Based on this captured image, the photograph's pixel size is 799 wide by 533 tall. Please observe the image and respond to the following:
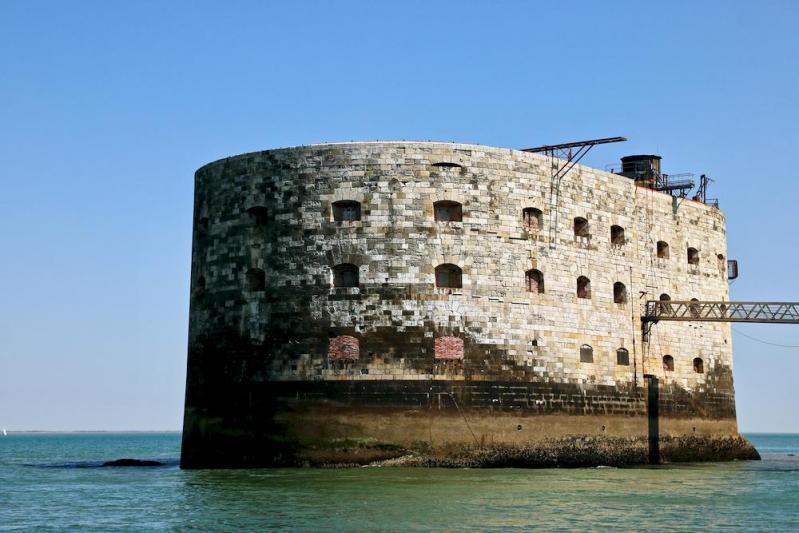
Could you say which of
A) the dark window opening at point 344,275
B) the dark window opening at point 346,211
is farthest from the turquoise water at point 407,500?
the dark window opening at point 346,211

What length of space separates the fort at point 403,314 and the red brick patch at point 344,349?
0.06m

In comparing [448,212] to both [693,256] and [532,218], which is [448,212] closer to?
[532,218]

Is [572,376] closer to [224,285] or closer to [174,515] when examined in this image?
[224,285]

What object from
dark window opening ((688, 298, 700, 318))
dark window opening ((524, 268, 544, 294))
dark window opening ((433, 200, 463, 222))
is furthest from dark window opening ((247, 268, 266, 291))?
dark window opening ((688, 298, 700, 318))

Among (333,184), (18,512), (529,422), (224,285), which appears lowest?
(18,512)

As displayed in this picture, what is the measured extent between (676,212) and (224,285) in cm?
1647

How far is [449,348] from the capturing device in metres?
31.8

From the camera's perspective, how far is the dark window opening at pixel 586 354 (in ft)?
114

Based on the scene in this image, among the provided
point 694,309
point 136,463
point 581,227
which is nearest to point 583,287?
point 581,227

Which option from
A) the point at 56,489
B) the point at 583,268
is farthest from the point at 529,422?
the point at 56,489

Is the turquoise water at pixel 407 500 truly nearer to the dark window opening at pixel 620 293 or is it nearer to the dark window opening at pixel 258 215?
the dark window opening at pixel 620 293

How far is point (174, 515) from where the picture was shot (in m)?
23.5

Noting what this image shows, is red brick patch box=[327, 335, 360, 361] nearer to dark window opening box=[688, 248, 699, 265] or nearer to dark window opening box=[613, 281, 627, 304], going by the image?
dark window opening box=[613, 281, 627, 304]

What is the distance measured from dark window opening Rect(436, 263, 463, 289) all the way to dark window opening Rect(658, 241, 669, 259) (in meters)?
9.94
